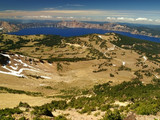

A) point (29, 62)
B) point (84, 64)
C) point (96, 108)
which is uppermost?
point (96, 108)

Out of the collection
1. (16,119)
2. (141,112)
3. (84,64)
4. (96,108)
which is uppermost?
(141,112)

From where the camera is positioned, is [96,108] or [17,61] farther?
[17,61]

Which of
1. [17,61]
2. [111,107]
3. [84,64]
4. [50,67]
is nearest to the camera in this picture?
[111,107]

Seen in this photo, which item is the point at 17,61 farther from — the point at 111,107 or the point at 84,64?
the point at 111,107

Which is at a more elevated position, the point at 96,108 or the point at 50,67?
the point at 96,108

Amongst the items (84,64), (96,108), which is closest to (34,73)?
(84,64)

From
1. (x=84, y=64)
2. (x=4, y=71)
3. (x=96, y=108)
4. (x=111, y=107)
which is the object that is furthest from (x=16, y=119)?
(x=84, y=64)

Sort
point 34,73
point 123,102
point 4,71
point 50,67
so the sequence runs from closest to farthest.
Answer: point 123,102, point 4,71, point 34,73, point 50,67

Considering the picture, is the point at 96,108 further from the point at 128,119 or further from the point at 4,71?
the point at 4,71

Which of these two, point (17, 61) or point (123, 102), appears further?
point (17, 61)
